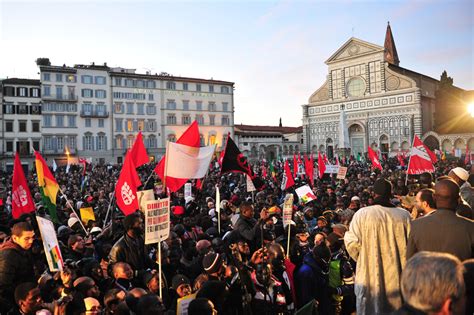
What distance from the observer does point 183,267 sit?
5727 millimetres

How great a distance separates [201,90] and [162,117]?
754 centimetres

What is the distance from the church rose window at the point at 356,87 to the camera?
61.6 meters

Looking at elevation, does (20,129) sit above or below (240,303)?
above

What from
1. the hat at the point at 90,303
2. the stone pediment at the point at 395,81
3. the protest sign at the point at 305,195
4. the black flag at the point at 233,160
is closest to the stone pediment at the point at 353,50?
the stone pediment at the point at 395,81

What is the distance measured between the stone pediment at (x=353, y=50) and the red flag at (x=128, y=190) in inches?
2255

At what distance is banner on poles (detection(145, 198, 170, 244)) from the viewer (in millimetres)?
4785

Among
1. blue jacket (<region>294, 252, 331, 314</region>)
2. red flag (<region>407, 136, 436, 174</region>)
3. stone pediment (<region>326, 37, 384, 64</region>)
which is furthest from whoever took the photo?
stone pediment (<region>326, 37, 384, 64</region>)

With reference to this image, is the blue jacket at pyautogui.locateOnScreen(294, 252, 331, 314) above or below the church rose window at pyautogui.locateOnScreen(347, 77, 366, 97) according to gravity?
below

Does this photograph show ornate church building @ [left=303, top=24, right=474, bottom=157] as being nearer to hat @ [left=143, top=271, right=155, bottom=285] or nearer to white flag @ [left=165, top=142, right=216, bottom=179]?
white flag @ [left=165, top=142, right=216, bottom=179]

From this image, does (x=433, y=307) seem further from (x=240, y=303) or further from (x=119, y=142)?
(x=119, y=142)

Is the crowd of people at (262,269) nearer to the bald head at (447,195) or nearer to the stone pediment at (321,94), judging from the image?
the bald head at (447,195)

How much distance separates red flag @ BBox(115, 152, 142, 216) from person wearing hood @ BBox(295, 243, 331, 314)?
4.80 m

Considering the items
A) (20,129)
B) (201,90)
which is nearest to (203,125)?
(201,90)

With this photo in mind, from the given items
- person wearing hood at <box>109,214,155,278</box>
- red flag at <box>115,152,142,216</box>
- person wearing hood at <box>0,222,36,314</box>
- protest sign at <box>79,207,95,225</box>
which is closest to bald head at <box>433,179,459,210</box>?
person wearing hood at <box>109,214,155,278</box>
